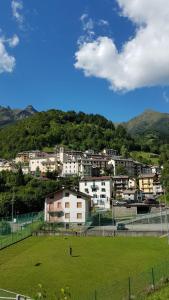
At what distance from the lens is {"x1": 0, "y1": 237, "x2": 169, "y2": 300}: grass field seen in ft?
81.6

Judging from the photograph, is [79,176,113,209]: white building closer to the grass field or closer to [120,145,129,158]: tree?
the grass field

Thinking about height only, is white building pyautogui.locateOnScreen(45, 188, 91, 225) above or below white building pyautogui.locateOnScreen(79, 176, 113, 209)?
below

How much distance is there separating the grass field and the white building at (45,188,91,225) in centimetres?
1743

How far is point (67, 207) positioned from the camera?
6506 centimetres

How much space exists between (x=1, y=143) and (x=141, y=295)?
182094mm

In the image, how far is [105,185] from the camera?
109438 mm

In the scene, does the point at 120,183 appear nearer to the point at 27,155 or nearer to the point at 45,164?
the point at 45,164

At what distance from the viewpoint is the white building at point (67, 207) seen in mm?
64312

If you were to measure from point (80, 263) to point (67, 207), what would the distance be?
3265cm

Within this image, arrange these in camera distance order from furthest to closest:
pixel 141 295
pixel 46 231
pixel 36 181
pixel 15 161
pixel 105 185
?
pixel 15 161 < pixel 36 181 < pixel 105 185 < pixel 46 231 < pixel 141 295

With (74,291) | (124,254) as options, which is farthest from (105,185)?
(74,291)

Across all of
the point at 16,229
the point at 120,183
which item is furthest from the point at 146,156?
the point at 16,229

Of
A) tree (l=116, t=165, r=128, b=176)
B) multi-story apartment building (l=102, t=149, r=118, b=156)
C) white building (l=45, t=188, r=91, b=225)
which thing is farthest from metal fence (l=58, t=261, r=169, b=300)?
multi-story apartment building (l=102, t=149, r=118, b=156)

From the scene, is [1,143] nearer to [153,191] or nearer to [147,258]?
[153,191]
